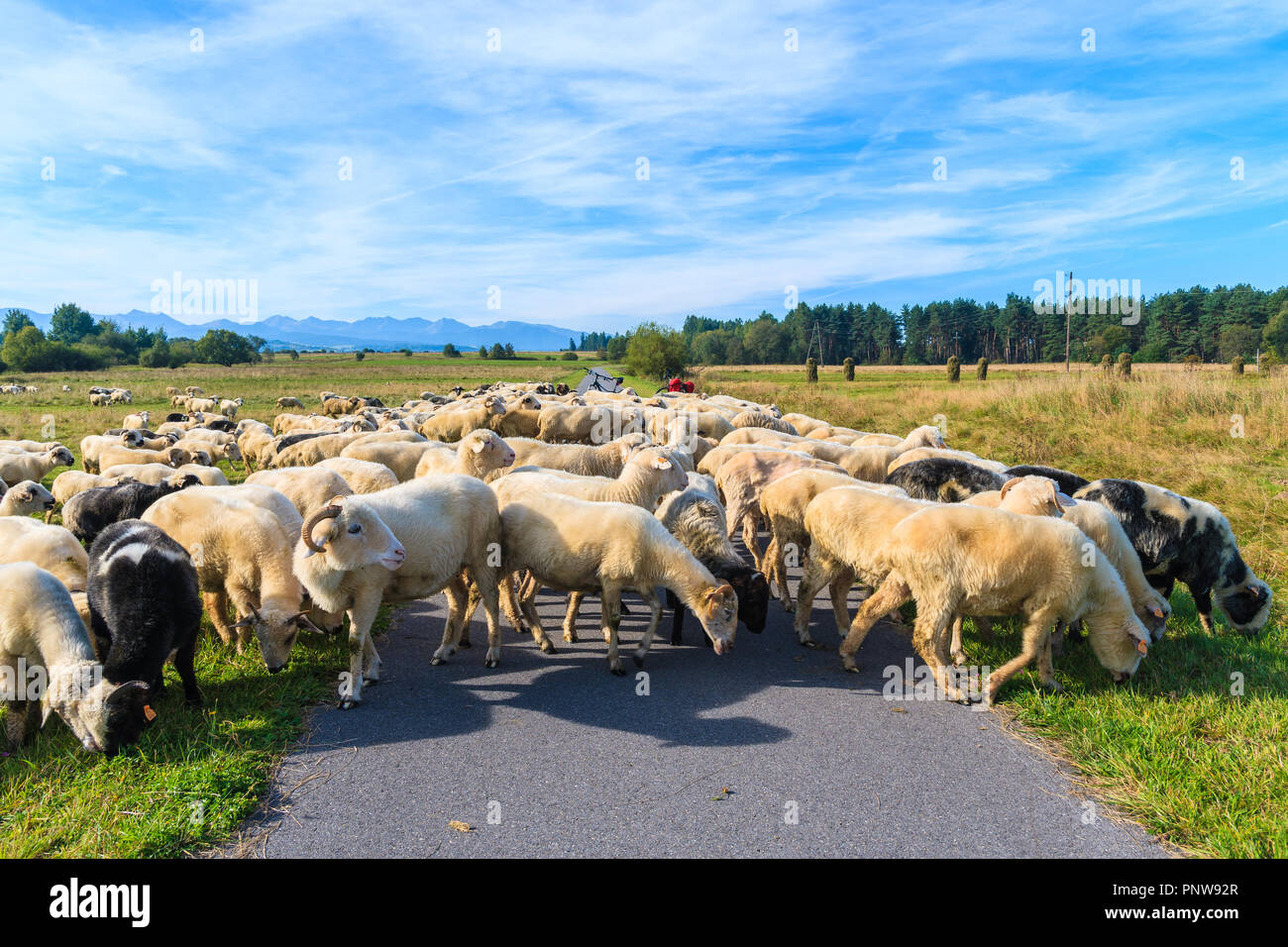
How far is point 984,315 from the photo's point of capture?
129875mm

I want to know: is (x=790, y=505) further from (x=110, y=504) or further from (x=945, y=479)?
(x=110, y=504)

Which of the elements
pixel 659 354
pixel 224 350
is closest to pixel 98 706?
pixel 659 354

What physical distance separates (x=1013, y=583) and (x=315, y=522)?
20.4 ft

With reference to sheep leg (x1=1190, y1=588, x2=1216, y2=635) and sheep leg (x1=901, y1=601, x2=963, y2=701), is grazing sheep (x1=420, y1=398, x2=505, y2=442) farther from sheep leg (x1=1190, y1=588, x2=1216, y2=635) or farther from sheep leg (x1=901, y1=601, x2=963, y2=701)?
sheep leg (x1=1190, y1=588, x2=1216, y2=635)

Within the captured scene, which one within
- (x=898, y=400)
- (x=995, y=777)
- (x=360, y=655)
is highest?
(x=898, y=400)

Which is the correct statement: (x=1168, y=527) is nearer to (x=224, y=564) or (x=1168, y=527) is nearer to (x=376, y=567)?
(x=376, y=567)

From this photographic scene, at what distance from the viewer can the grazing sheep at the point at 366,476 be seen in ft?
33.8

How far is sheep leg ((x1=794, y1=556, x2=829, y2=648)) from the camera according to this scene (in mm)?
7859

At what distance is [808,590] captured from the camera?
26.2 ft

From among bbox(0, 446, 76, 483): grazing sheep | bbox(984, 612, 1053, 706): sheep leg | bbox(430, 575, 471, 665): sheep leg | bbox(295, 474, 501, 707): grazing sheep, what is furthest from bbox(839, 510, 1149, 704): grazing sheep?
bbox(0, 446, 76, 483): grazing sheep

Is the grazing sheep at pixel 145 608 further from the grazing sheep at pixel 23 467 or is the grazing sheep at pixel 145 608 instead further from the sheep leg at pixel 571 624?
the grazing sheep at pixel 23 467

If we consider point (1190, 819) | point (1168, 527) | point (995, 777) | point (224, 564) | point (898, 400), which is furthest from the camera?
point (898, 400)

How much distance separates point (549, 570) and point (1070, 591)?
4.95 m
